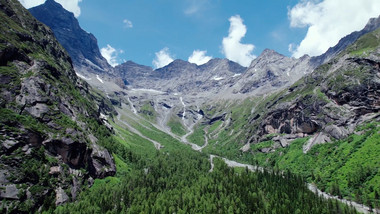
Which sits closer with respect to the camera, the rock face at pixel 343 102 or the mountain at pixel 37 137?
the mountain at pixel 37 137

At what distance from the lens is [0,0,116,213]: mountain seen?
84938 mm

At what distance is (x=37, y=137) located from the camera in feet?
328

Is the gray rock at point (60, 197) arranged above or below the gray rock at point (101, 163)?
below

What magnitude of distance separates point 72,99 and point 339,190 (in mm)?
166090

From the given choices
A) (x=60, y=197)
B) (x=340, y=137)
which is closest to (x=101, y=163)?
(x=60, y=197)

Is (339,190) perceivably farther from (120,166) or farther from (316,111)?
(120,166)

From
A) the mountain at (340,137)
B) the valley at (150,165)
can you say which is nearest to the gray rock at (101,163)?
the valley at (150,165)

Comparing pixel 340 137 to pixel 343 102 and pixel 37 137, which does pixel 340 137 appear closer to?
pixel 343 102

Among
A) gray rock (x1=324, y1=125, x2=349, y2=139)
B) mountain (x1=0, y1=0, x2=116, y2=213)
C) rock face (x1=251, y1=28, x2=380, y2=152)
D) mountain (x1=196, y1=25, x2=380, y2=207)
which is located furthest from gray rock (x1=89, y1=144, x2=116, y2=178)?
gray rock (x1=324, y1=125, x2=349, y2=139)

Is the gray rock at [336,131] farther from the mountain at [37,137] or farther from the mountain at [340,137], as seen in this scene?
the mountain at [37,137]

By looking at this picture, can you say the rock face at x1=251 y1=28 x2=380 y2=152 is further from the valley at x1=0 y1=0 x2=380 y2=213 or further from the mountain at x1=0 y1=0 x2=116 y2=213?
the mountain at x1=0 y1=0 x2=116 y2=213

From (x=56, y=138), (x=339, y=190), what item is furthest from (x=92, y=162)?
(x=339, y=190)

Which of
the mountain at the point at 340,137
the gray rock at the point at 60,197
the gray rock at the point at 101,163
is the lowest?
the gray rock at the point at 60,197

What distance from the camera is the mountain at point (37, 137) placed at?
84938 mm
